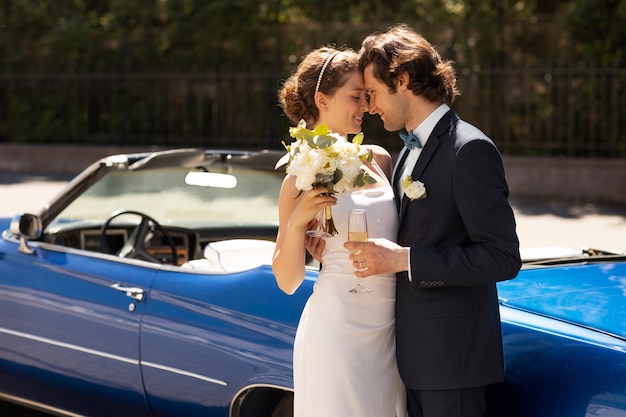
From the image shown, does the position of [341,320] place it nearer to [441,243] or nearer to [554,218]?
[441,243]

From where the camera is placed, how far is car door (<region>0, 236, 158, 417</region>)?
13.5ft

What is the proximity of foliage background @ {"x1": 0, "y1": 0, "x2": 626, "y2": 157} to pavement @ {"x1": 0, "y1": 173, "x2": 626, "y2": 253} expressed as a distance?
1.35 metres

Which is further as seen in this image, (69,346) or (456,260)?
(69,346)

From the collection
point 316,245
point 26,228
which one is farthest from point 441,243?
point 26,228

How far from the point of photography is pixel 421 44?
9.37ft

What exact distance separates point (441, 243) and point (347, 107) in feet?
2.31

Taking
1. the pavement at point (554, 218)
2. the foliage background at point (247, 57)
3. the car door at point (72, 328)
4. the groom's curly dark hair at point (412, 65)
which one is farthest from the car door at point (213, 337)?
the foliage background at point (247, 57)

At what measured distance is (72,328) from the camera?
14.2 ft

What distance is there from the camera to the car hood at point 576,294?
120 inches

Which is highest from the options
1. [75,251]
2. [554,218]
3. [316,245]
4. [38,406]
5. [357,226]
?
[357,226]

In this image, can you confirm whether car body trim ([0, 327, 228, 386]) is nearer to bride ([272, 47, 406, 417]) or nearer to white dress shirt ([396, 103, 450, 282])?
bride ([272, 47, 406, 417])

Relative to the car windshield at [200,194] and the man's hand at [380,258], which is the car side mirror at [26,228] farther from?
the man's hand at [380,258]

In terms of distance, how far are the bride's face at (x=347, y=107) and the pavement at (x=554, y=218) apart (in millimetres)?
6394

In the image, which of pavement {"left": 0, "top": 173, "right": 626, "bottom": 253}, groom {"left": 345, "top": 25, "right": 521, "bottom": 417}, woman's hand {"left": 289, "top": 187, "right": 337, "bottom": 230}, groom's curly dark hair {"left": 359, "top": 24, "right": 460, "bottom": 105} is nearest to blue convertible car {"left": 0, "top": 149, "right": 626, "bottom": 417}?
groom {"left": 345, "top": 25, "right": 521, "bottom": 417}
